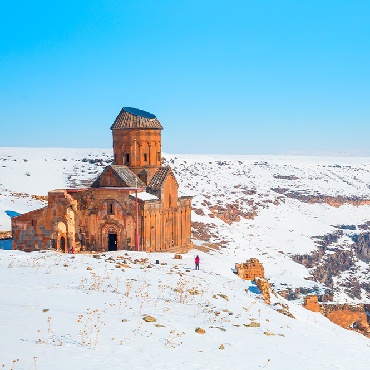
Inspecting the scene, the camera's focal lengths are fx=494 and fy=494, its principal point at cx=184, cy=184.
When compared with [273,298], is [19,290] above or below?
above

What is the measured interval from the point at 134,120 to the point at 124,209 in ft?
20.2

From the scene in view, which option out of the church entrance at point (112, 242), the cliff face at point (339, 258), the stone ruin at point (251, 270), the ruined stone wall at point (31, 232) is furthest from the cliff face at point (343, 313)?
the cliff face at point (339, 258)

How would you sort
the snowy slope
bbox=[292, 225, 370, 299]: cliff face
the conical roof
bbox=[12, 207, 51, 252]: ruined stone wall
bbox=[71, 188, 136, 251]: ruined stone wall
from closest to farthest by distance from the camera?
bbox=[12, 207, 51, 252]: ruined stone wall
bbox=[71, 188, 136, 251]: ruined stone wall
the conical roof
the snowy slope
bbox=[292, 225, 370, 299]: cliff face

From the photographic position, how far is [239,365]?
8602mm

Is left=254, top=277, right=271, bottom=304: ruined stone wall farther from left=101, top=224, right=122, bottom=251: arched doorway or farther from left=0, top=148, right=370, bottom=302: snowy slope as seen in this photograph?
left=0, top=148, right=370, bottom=302: snowy slope

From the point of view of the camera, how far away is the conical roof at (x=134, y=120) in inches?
1211

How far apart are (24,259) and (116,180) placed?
1185 cm

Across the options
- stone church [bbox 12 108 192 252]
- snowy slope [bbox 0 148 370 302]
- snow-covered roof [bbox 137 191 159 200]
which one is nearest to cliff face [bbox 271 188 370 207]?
snowy slope [bbox 0 148 370 302]

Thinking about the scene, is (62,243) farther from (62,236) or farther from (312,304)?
(312,304)

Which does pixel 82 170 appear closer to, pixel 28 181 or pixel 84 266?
pixel 28 181

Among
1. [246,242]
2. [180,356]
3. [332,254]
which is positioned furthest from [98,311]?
[332,254]

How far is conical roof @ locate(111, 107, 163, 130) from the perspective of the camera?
101ft

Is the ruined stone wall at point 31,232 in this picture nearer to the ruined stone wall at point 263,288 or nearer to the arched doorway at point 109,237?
the arched doorway at point 109,237

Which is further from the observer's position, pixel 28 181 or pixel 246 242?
pixel 28 181
